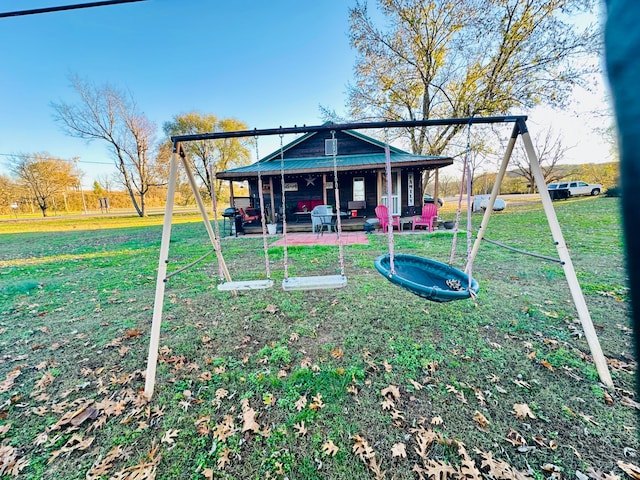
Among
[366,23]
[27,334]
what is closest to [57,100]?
[366,23]

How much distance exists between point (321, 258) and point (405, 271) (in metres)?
3.89

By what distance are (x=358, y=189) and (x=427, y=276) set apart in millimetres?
11424

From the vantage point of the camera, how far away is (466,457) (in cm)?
217

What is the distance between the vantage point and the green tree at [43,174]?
3343 centimetres

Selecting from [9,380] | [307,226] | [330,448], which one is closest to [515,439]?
[330,448]

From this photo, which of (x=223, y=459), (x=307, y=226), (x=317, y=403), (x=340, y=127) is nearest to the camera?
(x=223, y=459)

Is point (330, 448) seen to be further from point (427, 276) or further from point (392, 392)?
point (427, 276)

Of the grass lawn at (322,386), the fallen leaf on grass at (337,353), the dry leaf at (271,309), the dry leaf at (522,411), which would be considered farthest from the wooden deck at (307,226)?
the dry leaf at (522,411)

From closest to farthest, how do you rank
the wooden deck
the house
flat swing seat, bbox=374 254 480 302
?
flat swing seat, bbox=374 254 480 302, the wooden deck, the house

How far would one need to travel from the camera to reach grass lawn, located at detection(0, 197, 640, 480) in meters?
2.20

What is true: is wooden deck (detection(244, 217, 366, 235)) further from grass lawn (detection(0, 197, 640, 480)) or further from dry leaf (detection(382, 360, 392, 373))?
dry leaf (detection(382, 360, 392, 373))

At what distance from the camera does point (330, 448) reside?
2.27 meters

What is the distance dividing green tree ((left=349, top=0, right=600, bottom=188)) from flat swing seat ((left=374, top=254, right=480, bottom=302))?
57.2 ft

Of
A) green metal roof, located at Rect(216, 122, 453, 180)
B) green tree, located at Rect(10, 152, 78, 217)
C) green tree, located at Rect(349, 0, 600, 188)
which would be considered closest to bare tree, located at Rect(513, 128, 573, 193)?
green tree, located at Rect(349, 0, 600, 188)
